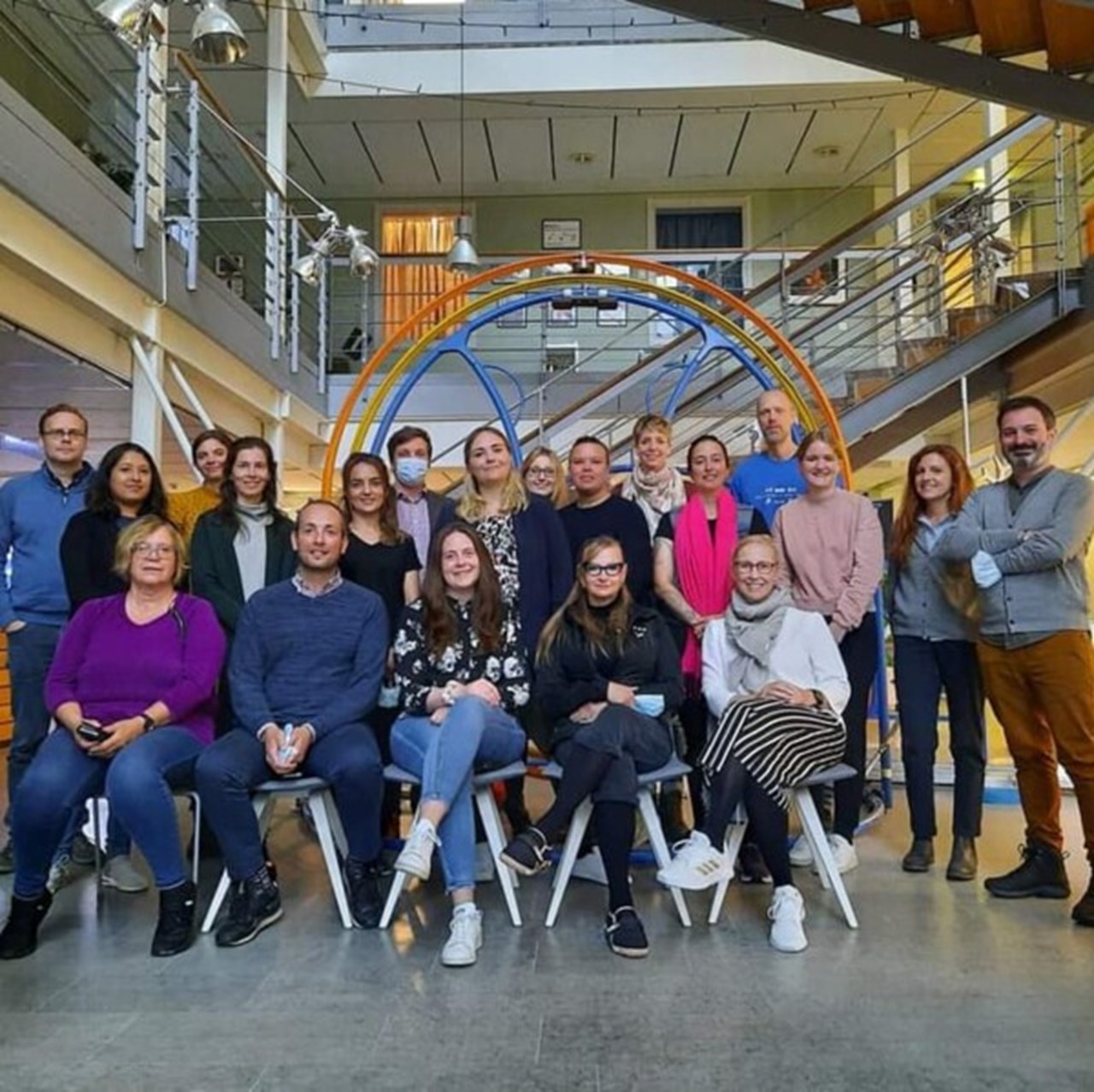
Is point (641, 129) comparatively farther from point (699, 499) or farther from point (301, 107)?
point (699, 499)

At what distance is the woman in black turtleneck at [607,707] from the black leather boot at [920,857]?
40.0 inches

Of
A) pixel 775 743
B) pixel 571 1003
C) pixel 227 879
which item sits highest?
pixel 775 743

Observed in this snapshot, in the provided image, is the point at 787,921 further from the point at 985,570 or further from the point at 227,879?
the point at 227,879

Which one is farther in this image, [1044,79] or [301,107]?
[301,107]

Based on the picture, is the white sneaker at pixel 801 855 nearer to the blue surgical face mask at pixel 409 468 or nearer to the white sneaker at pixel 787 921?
the white sneaker at pixel 787 921

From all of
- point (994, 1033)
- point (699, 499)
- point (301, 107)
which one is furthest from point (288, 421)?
point (994, 1033)

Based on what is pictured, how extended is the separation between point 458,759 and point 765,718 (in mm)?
893

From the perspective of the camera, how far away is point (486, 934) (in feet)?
9.21

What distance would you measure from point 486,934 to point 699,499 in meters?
1.60

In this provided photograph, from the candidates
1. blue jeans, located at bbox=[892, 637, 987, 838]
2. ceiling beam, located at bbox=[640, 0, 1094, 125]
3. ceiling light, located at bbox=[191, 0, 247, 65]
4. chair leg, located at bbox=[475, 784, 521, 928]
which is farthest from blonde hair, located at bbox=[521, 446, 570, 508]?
ceiling light, located at bbox=[191, 0, 247, 65]

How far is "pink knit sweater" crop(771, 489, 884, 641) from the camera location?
3.32 m

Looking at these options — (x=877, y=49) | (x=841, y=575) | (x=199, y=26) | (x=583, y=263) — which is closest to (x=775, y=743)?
(x=841, y=575)

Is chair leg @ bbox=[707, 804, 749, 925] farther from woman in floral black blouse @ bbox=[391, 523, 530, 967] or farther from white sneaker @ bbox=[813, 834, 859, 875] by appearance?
woman in floral black blouse @ bbox=[391, 523, 530, 967]

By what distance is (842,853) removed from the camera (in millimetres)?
3281
